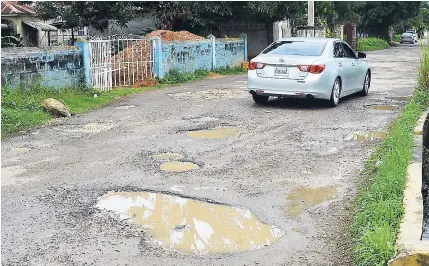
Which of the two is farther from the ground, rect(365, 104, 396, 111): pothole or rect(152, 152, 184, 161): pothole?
rect(365, 104, 396, 111): pothole

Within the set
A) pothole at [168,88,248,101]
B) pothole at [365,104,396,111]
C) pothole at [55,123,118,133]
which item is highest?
pothole at [168,88,248,101]

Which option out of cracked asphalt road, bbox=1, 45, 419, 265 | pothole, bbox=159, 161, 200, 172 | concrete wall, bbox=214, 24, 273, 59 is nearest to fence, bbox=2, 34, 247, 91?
cracked asphalt road, bbox=1, 45, 419, 265

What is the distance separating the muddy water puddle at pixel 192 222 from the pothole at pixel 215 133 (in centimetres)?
286

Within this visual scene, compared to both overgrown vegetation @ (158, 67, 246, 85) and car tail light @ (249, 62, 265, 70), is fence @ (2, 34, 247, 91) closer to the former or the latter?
overgrown vegetation @ (158, 67, 246, 85)

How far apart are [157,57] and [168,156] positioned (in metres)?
9.54

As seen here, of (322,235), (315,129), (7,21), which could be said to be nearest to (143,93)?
(315,129)

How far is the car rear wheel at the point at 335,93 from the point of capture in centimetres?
1113

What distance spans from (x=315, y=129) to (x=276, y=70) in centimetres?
214

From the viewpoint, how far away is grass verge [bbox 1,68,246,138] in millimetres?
9395

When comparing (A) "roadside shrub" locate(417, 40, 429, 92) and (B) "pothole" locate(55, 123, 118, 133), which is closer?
(B) "pothole" locate(55, 123, 118, 133)

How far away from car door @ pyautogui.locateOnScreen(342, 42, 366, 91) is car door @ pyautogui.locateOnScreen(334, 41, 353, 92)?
0.15 metres

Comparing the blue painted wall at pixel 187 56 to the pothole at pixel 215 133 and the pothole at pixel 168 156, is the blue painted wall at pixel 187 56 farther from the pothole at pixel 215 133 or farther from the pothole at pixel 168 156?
the pothole at pixel 168 156

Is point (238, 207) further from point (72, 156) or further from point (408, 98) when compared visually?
point (408, 98)

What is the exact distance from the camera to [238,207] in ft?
17.8
